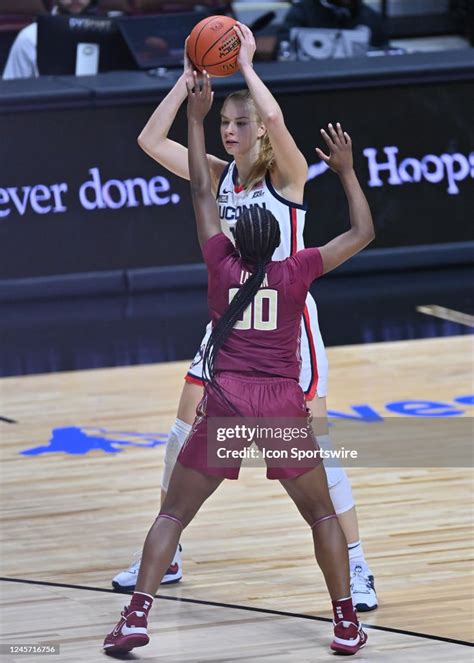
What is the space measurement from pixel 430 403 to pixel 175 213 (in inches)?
126

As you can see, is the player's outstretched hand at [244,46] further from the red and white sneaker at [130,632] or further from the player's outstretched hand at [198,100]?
the red and white sneaker at [130,632]

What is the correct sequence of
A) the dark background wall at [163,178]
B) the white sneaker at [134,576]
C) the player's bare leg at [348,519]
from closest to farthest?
the player's bare leg at [348,519]
the white sneaker at [134,576]
the dark background wall at [163,178]

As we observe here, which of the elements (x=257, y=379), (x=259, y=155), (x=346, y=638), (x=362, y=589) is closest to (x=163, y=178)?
(x=259, y=155)

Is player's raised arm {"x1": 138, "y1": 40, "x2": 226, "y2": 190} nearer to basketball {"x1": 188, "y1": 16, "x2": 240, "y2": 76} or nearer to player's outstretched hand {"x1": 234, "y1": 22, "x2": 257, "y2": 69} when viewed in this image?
basketball {"x1": 188, "y1": 16, "x2": 240, "y2": 76}

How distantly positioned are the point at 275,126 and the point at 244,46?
0.31 m

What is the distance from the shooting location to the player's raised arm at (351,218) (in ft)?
13.7

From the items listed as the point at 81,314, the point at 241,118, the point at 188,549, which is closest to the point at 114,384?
the point at 81,314

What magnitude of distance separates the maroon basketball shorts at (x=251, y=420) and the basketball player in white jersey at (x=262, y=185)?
33 cm

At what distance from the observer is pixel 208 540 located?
5.55 meters

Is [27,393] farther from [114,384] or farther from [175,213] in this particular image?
[175,213]

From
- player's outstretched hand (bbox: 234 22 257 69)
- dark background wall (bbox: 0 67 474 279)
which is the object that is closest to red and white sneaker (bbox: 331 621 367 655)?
player's outstretched hand (bbox: 234 22 257 69)

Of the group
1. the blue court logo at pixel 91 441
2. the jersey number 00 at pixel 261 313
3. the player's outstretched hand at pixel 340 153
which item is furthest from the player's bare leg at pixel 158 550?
the blue court logo at pixel 91 441

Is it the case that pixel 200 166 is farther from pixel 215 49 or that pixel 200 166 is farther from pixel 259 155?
pixel 215 49

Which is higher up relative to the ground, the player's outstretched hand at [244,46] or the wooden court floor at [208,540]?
the player's outstretched hand at [244,46]
